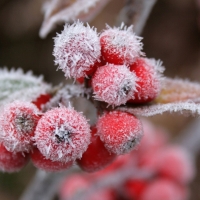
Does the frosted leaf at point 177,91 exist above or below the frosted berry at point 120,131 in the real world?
above

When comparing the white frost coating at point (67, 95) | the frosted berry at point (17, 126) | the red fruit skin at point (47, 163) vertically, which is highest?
the white frost coating at point (67, 95)

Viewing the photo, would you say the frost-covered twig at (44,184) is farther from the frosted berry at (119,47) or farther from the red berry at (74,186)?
the frosted berry at (119,47)

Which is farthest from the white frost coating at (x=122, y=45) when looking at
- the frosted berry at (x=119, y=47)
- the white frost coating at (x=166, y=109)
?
the white frost coating at (x=166, y=109)

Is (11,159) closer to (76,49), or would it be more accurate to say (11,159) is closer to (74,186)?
(76,49)

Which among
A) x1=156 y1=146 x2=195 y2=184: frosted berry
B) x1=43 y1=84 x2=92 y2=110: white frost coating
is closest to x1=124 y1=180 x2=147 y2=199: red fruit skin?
x1=156 y1=146 x2=195 y2=184: frosted berry

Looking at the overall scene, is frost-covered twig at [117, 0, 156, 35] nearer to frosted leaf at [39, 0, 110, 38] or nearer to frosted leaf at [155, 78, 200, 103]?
frosted leaf at [39, 0, 110, 38]
